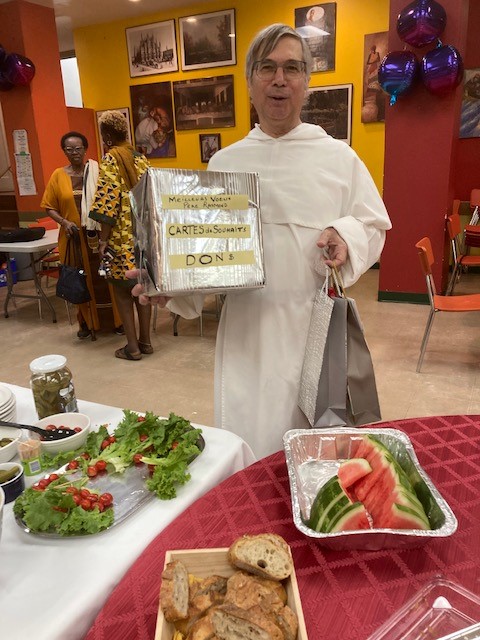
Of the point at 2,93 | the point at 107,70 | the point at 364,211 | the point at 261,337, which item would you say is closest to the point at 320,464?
the point at 261,337

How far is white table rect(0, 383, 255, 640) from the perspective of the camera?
0.75 m

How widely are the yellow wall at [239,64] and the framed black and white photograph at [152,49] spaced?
0.09 meters

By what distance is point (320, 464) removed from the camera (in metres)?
1.10

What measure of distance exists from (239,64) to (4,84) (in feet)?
10.2

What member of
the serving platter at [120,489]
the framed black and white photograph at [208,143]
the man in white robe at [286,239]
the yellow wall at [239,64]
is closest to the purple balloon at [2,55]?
the yellow wall at [239,64]

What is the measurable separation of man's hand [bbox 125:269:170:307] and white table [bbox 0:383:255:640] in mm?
490

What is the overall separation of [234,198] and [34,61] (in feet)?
22.1

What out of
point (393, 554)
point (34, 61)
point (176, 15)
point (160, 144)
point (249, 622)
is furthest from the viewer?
point (160, 144)

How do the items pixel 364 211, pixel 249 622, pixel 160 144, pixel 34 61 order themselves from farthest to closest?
pixel 160 144 < pixel 34 61 < pixel 364 211 < pixel 249 622

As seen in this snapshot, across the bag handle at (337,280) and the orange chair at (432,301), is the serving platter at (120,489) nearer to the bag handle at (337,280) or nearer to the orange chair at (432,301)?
the bag handle at (337,280)

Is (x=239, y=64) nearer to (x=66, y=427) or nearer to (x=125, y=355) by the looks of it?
(x=125, y=355)

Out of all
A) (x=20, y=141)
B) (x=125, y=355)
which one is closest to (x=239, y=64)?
(x=20, y=141)

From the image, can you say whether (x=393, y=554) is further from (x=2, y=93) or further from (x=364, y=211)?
Answer: (x=2, y=93)

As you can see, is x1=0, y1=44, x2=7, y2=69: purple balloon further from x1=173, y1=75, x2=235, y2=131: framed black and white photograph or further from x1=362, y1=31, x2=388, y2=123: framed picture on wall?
x1=362, y1=31, x2=388, y2=123: framed picture on wall
